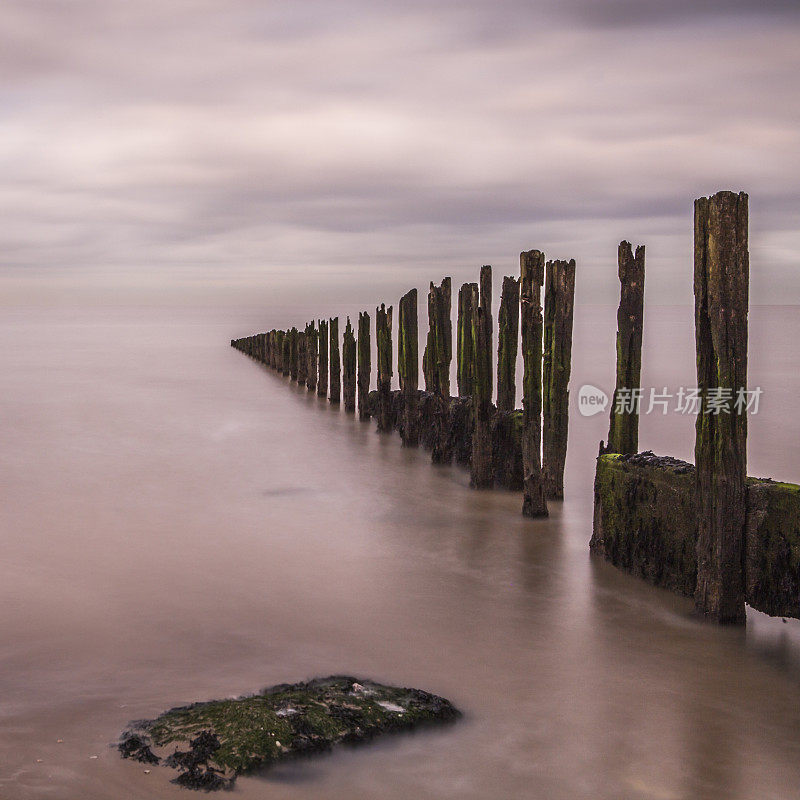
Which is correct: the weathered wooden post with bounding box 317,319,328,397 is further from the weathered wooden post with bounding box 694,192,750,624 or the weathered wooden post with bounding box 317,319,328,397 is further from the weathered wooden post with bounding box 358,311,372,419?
the weathered wooden post with bounding box 694,192,750,624

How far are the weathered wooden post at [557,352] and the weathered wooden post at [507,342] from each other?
946 mm

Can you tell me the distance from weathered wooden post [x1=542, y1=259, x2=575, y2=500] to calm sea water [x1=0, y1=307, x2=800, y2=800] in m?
0.68

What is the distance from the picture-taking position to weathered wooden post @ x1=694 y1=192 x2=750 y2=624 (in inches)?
184

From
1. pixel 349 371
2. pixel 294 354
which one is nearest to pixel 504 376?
pixel 349 371

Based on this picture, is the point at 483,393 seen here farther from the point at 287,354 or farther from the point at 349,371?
the point at 287,354

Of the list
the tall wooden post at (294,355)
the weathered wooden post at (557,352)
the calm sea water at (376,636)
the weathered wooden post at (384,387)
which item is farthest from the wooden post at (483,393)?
the tall wooden post at (294,355)

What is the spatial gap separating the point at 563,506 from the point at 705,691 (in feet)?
12.8

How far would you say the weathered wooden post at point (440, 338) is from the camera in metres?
10.7

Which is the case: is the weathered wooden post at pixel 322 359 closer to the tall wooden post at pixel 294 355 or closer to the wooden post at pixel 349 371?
the wooden post at pixel 349 371

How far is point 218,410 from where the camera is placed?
17.3m

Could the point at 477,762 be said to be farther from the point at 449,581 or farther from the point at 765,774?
the point at 449,581

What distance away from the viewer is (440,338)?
10.7 m

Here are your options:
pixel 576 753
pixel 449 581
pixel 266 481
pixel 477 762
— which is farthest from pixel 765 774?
pixel 266 481

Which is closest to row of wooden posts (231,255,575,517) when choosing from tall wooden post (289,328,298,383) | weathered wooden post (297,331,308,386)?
weathered wooden post (297,331,308,386)
